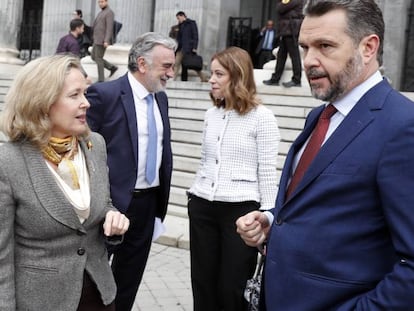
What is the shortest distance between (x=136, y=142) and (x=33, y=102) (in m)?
1.22

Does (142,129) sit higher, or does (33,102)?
(33,102)

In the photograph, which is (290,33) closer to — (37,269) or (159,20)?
(159,20)

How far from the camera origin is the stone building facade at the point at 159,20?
11.4 m

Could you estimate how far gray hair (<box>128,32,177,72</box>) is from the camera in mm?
3529

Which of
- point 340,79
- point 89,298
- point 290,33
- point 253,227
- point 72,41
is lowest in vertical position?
point 89,298

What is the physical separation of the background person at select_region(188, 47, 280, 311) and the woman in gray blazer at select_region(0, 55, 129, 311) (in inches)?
44.9

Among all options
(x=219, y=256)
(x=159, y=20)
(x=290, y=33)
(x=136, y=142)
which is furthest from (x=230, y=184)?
(x=159, y=20)

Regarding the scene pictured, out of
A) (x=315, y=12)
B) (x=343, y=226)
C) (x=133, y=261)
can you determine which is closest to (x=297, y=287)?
(x=343, y=226)

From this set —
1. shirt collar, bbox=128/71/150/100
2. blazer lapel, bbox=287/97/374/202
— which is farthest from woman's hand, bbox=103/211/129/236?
shirt collar, bbox=128/71/150/100

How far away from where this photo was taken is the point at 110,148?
3.42m

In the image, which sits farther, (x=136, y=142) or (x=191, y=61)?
(x=191, y=61)

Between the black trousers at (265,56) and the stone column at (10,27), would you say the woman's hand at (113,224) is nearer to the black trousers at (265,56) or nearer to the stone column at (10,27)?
the black trousers at (265,56)

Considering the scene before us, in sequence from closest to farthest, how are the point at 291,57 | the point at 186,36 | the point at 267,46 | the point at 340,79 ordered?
the point at 340,79 → the point at 291,57 → the point at 186,36 → the point at 267,46

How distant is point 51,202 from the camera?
216cm
